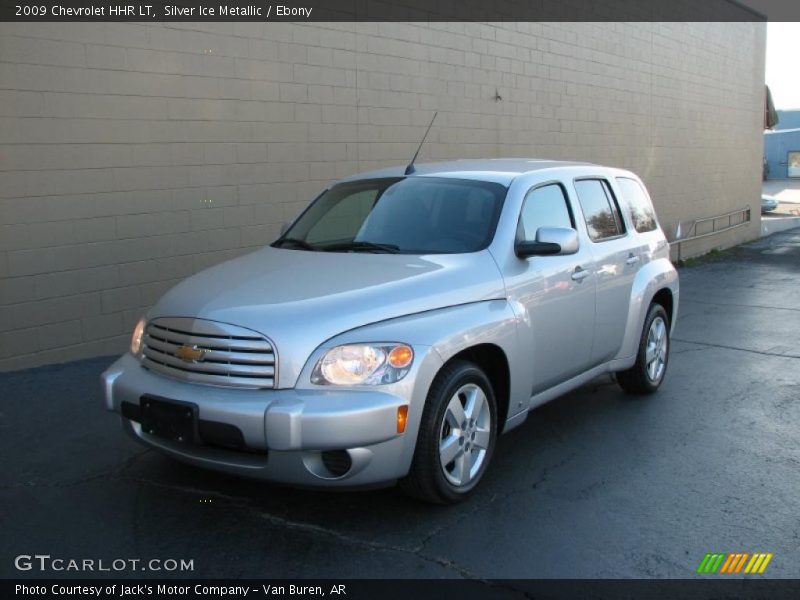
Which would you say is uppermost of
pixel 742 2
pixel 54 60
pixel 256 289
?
pixel 742 2

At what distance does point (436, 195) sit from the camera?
5.34 meters

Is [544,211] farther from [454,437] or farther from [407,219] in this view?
[454,437]

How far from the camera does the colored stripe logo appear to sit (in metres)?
3.84

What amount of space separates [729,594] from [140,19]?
21.4 ft

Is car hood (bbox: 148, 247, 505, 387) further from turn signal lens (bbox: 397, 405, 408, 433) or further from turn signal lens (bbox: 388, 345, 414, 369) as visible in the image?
turn signal lens (bbox: 397, 405, 408, 433)

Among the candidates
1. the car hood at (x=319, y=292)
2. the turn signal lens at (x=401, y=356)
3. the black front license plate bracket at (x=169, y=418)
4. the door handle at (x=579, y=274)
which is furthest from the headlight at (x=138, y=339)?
the door handle at (x=579, y=274)

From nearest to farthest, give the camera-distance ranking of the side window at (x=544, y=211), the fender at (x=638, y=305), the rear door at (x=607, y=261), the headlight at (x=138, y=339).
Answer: the headlight at (x=138, y=339)
the side window at (x=544, y=211)
the rear door at (x=607, y=261)
the fender at (x=638, y=305)

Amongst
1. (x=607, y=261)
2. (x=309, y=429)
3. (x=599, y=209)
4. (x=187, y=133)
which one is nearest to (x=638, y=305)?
(x=607, y=261)

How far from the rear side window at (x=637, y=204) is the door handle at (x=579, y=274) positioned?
1.18m

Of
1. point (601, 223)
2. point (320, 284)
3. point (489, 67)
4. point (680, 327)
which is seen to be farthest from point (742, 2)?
point (320, 284)

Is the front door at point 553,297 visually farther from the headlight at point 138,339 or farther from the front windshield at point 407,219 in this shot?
the headlight at point 138,339

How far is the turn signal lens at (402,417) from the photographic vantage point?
391cm

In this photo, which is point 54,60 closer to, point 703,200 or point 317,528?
point 317,528

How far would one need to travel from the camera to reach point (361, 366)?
12.9ft
